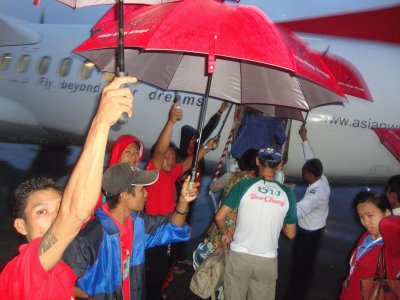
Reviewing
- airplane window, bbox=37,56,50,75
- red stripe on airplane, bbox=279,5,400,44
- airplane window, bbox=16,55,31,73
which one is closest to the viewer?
red stripe on airplane, bbox=279,5,400,44

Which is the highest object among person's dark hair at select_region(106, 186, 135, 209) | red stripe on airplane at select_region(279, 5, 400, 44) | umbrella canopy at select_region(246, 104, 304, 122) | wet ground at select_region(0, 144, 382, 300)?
red stripe on airplane at select_region(279, 5, 400, 44)

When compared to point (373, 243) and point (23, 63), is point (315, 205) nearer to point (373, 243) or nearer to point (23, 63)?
point (373, 243)

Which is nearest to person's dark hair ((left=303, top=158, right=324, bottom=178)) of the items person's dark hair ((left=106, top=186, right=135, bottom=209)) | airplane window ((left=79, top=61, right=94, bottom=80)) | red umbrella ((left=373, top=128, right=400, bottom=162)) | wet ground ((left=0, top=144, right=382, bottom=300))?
red umbrella ((left=373, top=128, right=400, bottom=162))

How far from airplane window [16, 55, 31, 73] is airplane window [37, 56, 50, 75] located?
0.52m

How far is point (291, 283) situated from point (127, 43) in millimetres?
3441

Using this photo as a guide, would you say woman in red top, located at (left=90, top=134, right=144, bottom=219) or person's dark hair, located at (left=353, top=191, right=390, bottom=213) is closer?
person's dark hair, located at (left=353, top=191, right=390, bottom=213)

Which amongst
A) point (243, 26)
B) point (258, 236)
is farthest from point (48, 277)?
point (258, 236)

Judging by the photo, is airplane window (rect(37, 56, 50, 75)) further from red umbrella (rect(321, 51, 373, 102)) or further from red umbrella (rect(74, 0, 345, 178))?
red umbrella (rect(321, 51, 373, 102))

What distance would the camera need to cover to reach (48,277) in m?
1.56

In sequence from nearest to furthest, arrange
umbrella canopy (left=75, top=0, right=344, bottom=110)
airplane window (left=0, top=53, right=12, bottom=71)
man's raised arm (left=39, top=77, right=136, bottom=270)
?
man's raised arm (left=39, top=77, right=136, bottom=270)
umbrella canopy (left=75, top=0, right=344, bottom=110)
airplane window (left=0, top=53, right=12, bottom=71)

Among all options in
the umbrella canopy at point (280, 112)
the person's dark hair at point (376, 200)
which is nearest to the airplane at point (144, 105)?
the umbrella canopy at point (280, 112)

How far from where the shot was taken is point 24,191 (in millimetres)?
1793

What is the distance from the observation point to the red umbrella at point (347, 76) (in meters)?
5.23

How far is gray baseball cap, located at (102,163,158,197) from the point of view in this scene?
2.44 metres
